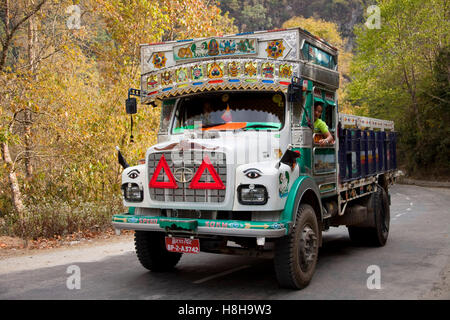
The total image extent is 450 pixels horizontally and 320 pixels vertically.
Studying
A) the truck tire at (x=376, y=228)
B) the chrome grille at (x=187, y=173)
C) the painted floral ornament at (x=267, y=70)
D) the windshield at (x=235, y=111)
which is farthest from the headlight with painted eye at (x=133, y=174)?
the truck tire at (x=376, y=228)

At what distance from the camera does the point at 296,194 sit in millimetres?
6059

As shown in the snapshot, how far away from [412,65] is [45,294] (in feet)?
103

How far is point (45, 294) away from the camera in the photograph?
245 inches

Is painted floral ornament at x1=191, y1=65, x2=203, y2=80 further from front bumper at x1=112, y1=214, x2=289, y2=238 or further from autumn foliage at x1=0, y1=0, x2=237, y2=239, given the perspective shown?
autumn foliage at x1=0, y1=0, x2=237, y2=239

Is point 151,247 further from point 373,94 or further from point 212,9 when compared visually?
point 373,94

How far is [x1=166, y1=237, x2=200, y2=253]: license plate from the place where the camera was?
6.10m

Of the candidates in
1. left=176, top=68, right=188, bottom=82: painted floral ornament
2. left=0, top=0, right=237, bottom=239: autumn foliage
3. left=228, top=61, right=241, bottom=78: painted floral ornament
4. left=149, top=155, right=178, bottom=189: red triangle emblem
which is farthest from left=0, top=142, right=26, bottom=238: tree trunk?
left=228, top=61, right=241, bottom=78: painted floral ornament

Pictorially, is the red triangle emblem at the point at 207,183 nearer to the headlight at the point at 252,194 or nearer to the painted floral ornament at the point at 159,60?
the headlight at the point at 252,194

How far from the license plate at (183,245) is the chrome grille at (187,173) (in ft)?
1.64

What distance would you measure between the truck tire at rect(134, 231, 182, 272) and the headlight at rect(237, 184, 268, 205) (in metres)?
1.86

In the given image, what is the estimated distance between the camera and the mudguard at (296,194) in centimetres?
586

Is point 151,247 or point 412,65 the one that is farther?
point 412,65

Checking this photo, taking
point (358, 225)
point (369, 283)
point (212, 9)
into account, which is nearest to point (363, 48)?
point (212, 9)

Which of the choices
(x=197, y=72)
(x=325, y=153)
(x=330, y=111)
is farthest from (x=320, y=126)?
(x=197, y=72)
